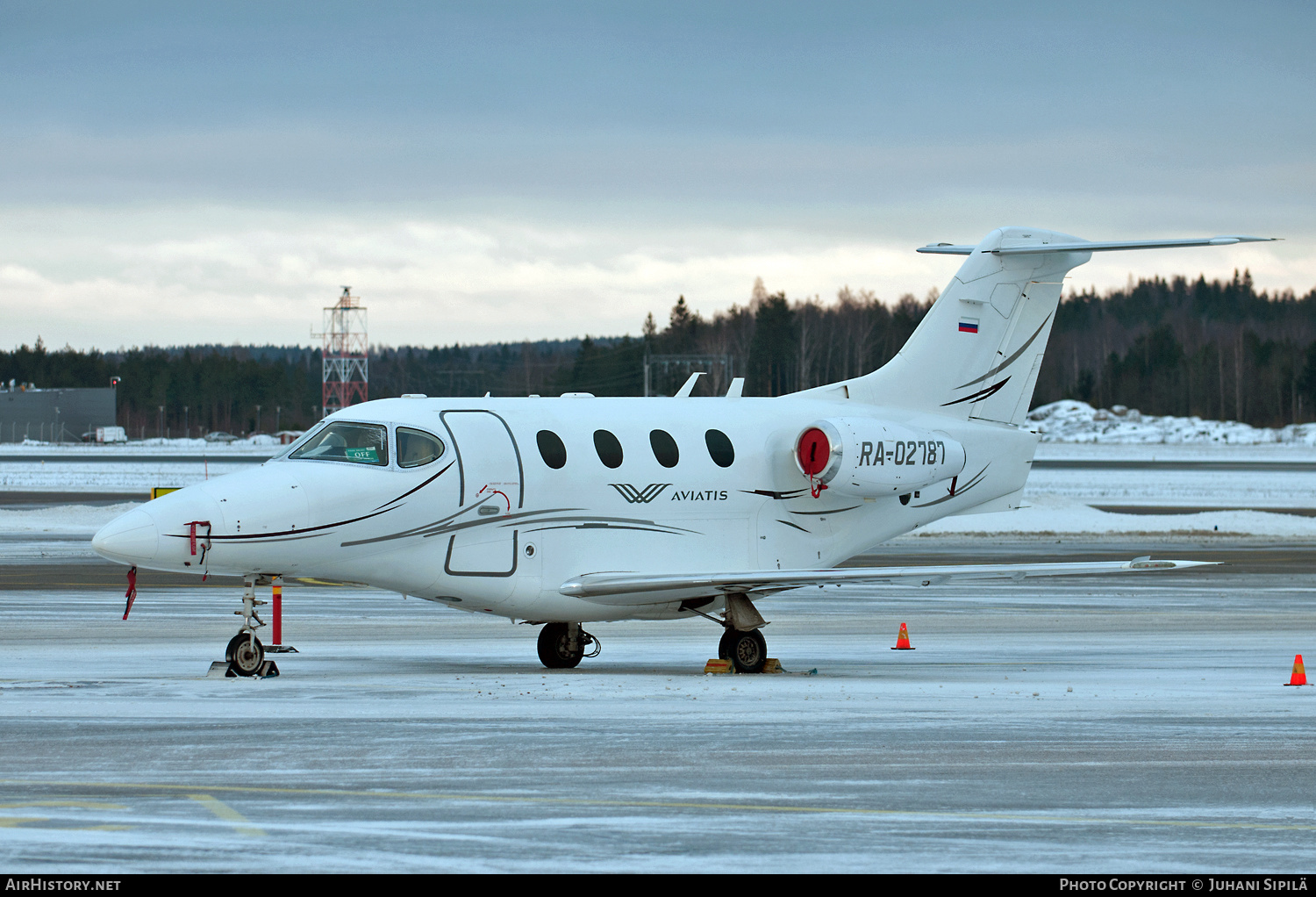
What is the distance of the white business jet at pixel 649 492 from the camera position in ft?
52.4

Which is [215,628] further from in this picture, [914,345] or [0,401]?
[0,401]

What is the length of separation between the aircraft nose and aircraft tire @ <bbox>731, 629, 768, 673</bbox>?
6.79m

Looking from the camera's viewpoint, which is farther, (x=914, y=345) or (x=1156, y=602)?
(x=1156, y=602)

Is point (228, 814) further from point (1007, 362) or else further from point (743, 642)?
point (1007, 362)

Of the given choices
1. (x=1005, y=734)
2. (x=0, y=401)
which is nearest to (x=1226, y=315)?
(x=0, y=401)

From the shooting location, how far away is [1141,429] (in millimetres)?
135375

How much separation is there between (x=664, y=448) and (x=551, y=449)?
5.18 ft

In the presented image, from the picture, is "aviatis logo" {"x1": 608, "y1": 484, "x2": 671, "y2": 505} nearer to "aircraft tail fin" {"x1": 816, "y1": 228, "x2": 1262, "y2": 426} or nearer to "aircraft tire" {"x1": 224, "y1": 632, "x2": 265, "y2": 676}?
"aircraft tail fin" {"x1": 816, "y1": 228, "x2": 1262, "y2": 426}

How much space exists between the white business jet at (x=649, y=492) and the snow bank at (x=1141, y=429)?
104m

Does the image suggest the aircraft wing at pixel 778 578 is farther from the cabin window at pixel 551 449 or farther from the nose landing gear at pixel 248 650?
the nose landing gear at pixel 248 650

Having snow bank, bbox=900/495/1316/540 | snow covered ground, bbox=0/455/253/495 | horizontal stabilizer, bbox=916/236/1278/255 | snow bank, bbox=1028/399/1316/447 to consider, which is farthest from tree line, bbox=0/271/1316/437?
horizontal stabilizer, bbox=916/236/1278/255

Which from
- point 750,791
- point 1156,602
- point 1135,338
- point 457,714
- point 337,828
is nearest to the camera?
point 337,828
